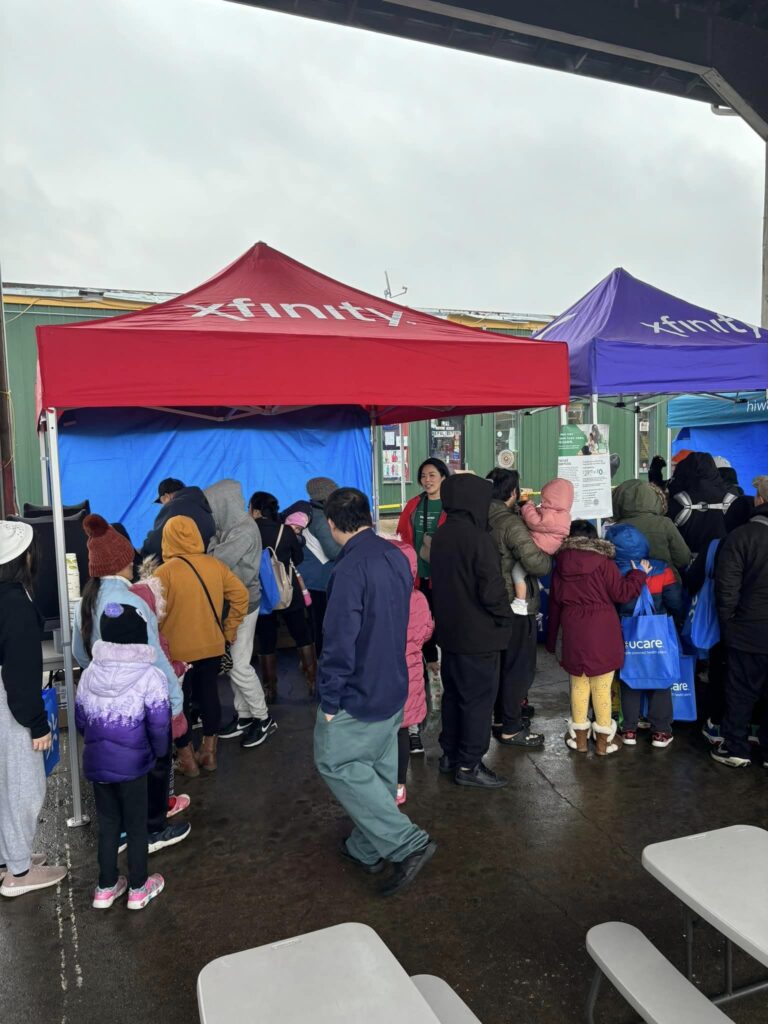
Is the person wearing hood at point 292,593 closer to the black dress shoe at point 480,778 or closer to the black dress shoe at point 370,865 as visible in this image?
the black dress shoe at point 480,778

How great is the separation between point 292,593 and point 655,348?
3.13 meters

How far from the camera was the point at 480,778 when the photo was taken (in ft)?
12.0

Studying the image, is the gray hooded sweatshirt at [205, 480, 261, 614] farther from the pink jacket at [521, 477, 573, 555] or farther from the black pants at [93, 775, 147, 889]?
the pink jacket at [521, 477, 573, 555]

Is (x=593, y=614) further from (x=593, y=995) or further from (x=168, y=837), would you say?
(x=168, y=837)

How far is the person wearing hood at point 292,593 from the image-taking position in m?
4.62

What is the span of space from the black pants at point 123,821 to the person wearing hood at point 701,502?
3933 mm

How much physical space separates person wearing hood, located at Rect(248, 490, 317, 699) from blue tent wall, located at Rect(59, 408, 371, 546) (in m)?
2.07

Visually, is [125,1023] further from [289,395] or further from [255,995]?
[289,395]

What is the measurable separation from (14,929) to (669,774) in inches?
128

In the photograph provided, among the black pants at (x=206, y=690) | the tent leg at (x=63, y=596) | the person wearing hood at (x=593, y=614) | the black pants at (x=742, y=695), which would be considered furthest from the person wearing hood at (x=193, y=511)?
the black pants at (x=742, y=695)

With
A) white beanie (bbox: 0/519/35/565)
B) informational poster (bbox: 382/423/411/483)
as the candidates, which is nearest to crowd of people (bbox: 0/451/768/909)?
white beanie (bbox: 0/519/35/565)

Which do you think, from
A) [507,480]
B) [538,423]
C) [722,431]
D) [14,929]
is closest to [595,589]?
[507,480]

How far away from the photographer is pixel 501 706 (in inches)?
167

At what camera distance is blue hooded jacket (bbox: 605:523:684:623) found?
4008mm
